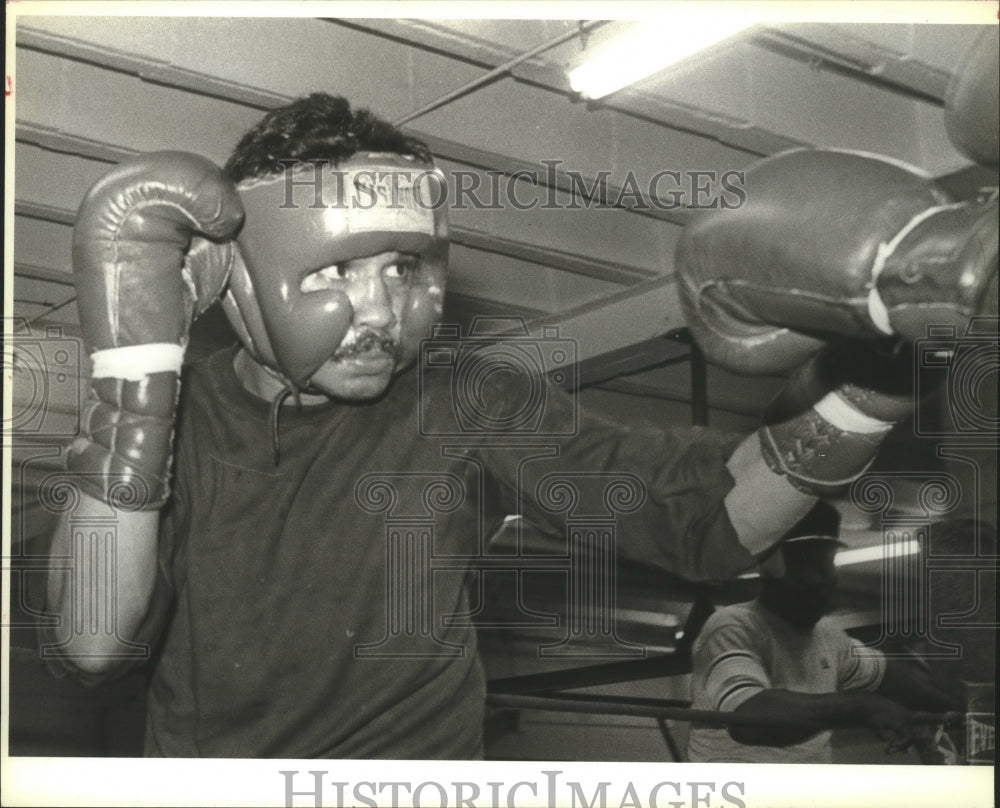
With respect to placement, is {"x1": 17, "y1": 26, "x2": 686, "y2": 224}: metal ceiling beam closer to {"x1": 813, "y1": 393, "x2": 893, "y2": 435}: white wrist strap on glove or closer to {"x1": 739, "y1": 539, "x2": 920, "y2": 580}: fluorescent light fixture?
{"x1": 813, "y1": 393, "x2": 893, "y2": 435}: white wrist strap on glove

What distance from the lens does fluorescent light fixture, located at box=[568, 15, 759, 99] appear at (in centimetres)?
198

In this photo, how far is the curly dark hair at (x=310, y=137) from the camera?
193cm

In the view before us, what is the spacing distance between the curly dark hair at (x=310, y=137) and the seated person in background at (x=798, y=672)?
31.8 inches

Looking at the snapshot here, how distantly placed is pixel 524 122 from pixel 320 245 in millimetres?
370

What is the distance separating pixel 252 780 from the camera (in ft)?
6.16

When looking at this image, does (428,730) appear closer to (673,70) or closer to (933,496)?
(933,496)

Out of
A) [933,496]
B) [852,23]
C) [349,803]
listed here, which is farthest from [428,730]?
[852,23]

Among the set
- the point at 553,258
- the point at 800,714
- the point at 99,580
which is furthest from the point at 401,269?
the point at 800,714

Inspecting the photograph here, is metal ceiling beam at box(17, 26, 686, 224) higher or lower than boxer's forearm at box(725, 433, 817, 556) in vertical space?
higher

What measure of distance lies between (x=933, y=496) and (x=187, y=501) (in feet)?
3.53

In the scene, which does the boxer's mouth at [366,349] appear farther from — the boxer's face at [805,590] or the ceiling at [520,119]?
the boxer's face at [805,590]

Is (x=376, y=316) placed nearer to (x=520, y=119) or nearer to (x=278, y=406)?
(x=278, y=406)

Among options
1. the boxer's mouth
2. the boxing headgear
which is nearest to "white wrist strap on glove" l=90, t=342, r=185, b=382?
the boxing headgear

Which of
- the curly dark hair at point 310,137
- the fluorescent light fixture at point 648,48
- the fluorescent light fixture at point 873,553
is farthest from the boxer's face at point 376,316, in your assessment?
the fluorescent light fixture at point 873,553
